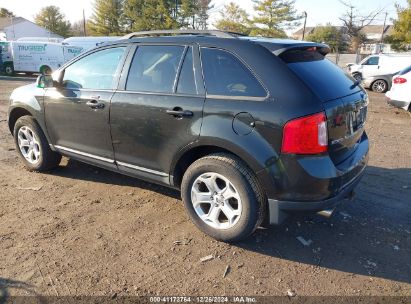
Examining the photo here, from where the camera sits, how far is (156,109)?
134 inches

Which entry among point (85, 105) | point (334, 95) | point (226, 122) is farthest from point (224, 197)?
point (85, 105)

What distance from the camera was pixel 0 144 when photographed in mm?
6316

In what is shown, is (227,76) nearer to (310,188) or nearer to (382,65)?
(310,188)

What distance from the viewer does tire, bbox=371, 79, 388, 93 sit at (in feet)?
53.2

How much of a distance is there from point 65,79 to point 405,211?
163 inches

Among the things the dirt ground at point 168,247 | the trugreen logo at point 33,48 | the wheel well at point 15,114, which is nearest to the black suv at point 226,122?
the dirt ground at point 168,247

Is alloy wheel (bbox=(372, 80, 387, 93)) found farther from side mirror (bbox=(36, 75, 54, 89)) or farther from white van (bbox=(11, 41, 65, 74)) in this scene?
white van (bbox=(11, 41, 65, 74))

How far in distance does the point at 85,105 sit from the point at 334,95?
102 inches

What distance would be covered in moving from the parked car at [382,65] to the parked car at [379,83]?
0.55 metres

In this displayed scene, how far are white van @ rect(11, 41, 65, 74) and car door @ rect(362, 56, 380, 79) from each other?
16907mm

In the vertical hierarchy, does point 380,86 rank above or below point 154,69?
below

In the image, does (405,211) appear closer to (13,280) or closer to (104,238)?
(104,238)

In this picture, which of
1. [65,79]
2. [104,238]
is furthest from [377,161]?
[65,79]

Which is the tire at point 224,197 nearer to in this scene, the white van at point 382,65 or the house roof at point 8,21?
the white van at point 382,65
